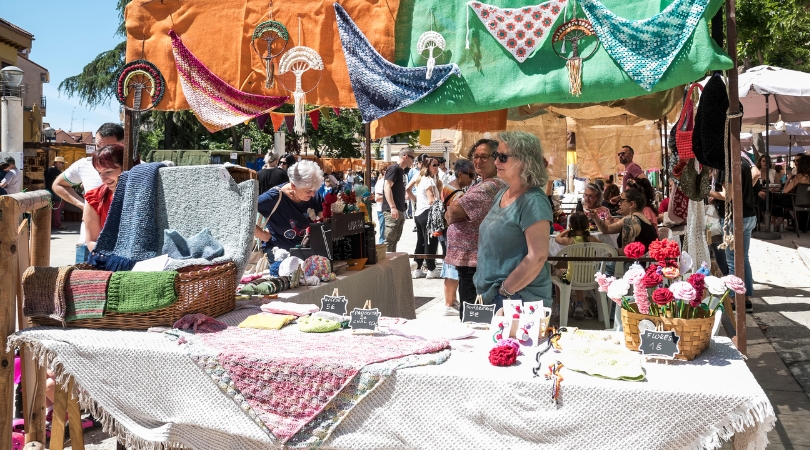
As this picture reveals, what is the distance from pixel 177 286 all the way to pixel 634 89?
102 inches

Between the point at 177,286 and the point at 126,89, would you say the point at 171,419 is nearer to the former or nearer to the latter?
the point at 177,286

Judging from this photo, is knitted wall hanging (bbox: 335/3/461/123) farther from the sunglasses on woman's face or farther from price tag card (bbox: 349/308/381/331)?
price tag card (bbox: 349/308/381/331)

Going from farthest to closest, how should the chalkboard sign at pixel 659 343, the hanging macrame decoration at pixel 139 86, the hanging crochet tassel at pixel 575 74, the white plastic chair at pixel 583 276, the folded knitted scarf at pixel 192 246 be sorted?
the white plastic chair at pixel 583 276
the hanging macrame decoration at pixel 139 86
the hanging crochet tassel at pixel 575 74
the folded knitted scarf at pixel 192 246
the chalkboard sign at pixel 659 343

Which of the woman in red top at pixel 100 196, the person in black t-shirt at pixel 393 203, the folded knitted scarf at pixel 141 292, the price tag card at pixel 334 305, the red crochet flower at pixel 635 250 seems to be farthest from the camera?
the person in black t-shirt at pixel 393 203

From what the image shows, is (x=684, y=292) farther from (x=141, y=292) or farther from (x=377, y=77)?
(x=377, y=77)

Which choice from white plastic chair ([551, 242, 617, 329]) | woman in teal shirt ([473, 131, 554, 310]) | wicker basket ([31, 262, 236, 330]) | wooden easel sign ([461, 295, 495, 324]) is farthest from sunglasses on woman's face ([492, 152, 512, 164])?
white plastic chair ([551, 242, 617, 329])

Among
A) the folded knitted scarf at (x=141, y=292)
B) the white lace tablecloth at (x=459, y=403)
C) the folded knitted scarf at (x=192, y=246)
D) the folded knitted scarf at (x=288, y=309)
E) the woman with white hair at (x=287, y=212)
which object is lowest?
the white lace tablecloth at (x=459, y=403)

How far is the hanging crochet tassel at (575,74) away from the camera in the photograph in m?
3.73

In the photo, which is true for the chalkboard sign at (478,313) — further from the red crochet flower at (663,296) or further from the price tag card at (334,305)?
the red crochet flower at (663,296)

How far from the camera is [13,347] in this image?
2.83 meters

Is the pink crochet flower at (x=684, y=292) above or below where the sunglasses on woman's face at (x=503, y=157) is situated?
below

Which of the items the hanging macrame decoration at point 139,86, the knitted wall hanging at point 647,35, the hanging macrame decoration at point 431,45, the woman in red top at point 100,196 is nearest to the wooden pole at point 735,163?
the knitted wall hanging at point 647,35

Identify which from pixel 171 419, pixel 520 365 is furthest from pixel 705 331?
pixel 171 419

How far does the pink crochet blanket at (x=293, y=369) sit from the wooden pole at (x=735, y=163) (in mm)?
1676
